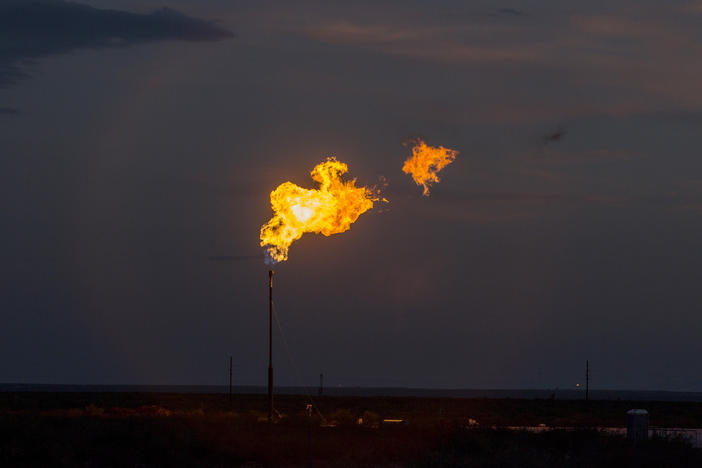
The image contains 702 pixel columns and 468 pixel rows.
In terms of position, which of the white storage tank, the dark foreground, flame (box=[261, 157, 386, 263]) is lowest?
the dark foreground

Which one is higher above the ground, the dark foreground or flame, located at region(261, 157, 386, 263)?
flame, located at region(261, 157, 386, 263)

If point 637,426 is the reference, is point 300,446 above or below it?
below

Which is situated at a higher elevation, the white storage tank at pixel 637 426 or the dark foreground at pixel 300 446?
the white storage tank at pixel 637 426

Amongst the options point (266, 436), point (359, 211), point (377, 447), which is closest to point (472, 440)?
point (377, 447)

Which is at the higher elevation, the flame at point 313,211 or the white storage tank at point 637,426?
the flame at point 313,211

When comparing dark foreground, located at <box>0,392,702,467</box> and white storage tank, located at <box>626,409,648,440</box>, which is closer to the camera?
dark foreground, located at <box>0,392,702,467</box>

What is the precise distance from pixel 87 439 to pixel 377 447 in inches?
365

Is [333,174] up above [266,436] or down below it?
above

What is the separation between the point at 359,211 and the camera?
117 feet

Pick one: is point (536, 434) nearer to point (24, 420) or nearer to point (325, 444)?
point (325, 444)

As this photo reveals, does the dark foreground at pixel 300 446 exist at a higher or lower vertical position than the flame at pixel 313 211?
lower

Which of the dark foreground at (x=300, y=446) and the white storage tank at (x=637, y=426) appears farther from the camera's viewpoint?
the white storage tank at (x=637, y=426)

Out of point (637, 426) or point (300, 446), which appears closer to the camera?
point (300, 446)

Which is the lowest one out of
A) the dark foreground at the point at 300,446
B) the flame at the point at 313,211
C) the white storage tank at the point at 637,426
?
the dark foreground at the point at 300,446
